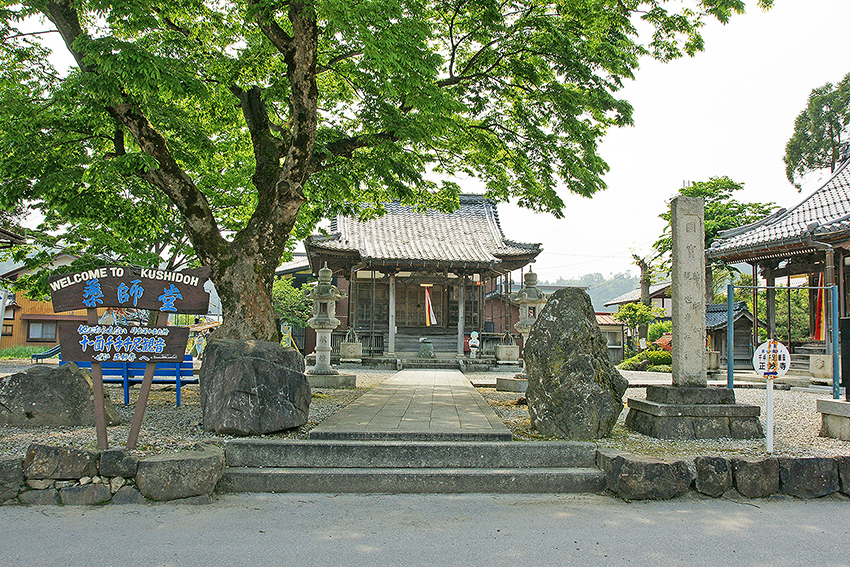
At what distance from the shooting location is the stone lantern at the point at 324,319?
12.0 meters

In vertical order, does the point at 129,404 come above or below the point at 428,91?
below

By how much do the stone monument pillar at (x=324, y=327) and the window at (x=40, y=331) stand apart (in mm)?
27227

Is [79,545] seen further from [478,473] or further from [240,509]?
[478,473]

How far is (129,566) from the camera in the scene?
3.43 metres

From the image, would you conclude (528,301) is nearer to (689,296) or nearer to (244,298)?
(689,296)

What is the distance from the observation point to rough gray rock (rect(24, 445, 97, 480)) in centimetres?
468

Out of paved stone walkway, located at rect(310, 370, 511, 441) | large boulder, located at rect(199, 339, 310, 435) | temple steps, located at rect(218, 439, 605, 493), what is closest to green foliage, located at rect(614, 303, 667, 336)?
paved stone walkway, located at rect(310, 370, 511, 441)

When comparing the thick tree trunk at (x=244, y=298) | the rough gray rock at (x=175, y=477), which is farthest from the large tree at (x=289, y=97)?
the rough gray rock at (x=175, y=477)

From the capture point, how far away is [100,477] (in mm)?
4773

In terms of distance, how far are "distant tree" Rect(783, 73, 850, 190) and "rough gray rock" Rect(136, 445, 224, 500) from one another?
31.9 meters

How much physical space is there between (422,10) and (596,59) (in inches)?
122

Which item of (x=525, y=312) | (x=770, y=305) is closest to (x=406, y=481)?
(x=525, y=312)

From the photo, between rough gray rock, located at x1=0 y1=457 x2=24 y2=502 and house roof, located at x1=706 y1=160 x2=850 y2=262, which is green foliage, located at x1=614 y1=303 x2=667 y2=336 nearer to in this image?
house roof, located at x1=706 y1=160 x2=850 y2=262

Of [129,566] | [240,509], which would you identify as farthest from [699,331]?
[129,566]
